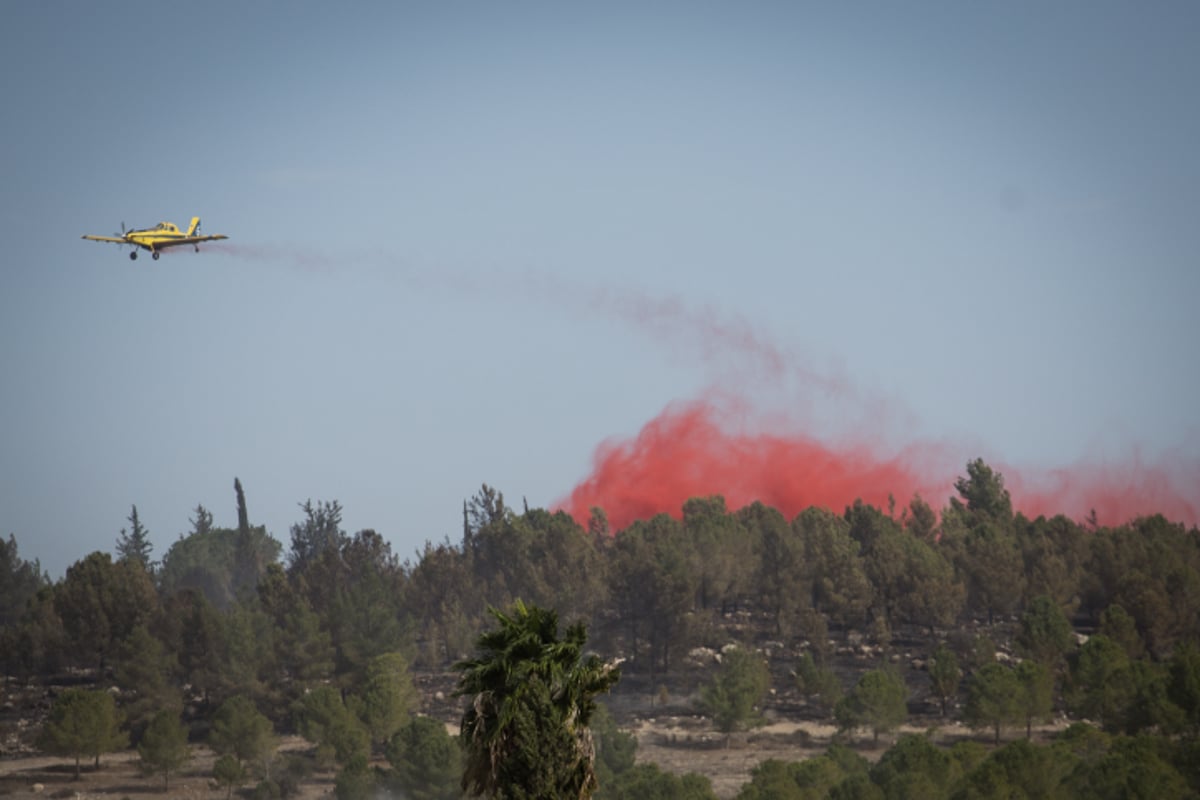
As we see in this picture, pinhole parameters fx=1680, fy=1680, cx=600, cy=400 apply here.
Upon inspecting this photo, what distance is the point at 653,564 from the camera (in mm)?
197375

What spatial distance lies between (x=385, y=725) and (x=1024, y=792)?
72.7 meters

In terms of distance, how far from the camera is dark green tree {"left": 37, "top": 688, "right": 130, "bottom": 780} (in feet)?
531

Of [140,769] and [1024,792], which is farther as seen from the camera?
[140,769]

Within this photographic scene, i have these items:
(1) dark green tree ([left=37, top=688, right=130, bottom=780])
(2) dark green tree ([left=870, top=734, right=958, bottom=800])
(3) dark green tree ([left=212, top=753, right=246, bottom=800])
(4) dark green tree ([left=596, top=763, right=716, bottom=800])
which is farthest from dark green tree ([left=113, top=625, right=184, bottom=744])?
(2) dark green tree ([left=870, top=734, right=958, bottom=800])

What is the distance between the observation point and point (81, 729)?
16188cm

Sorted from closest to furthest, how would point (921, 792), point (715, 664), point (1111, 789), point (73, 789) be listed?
point (1111, 789), point (921, 792), point (73, 789), point (715, 664)

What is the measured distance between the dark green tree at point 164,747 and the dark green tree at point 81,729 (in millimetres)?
3873

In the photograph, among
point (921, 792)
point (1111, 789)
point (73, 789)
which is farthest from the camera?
point (73, 789)

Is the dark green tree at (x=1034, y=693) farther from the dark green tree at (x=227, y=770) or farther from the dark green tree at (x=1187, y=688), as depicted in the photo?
the dark green tree at (x=227, y=770)

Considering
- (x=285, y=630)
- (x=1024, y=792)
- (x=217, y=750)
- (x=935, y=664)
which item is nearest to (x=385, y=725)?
(x=217, y=750)

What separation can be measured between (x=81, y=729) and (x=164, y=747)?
358 inches

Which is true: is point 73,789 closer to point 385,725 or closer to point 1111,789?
point 385,725

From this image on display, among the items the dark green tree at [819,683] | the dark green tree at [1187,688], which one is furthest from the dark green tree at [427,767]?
the dark green tree at [1187,688]

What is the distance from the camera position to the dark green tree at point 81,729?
161875 mm
